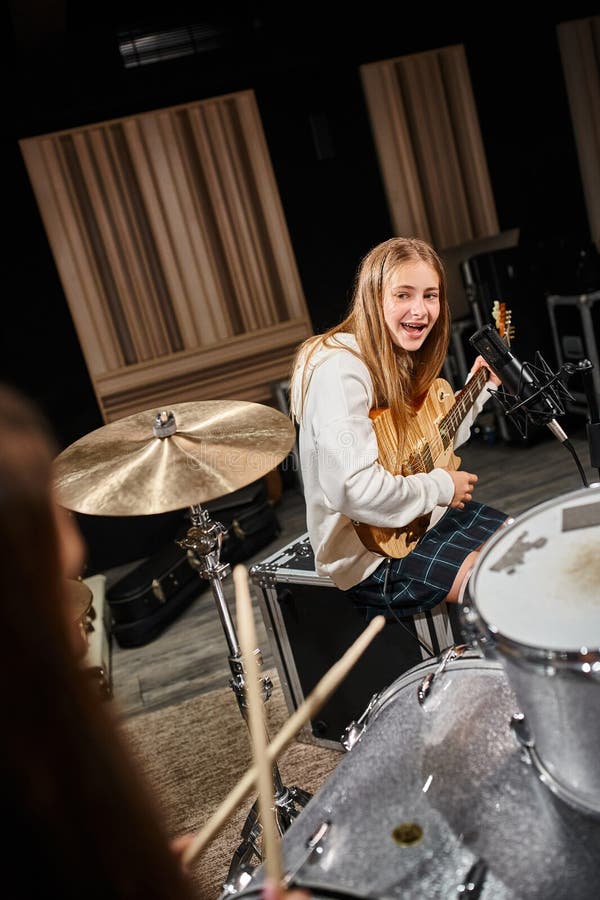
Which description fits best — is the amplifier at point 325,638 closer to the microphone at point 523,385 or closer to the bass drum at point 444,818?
the microphone at point 523,385

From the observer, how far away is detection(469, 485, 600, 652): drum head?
1.01m

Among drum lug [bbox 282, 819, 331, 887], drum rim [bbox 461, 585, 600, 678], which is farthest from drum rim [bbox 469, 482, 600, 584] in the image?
drum lug [bbox 282, 819, 331, 887]

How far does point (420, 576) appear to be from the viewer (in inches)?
74.2

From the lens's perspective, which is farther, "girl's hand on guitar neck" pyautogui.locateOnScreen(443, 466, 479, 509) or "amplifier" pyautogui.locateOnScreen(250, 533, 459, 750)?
"amplifier" pyautogui.locateOnScreen(250, 533, 459, 750)

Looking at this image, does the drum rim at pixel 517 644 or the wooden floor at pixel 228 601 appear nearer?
the drum rim at pixel 517 644

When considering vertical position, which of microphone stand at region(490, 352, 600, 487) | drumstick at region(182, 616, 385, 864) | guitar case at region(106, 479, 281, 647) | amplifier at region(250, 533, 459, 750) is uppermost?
microphone stand at region(490, 352, 600, 487)

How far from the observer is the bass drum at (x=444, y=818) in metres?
0.98

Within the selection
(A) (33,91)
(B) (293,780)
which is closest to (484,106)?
(A) (33,91)

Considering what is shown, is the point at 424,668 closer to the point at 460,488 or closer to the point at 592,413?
the point at 460,488

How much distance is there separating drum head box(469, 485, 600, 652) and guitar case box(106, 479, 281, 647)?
2259 millimetres

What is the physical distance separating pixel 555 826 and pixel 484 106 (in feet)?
17.9

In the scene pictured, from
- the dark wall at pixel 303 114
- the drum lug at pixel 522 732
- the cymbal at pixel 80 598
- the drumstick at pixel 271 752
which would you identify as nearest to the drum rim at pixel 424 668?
the drum lug at pixel 522 732

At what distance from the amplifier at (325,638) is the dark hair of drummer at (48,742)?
1501mm

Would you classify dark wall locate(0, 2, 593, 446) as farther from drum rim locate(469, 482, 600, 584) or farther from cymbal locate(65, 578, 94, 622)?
drum rim locate(469, 482, 600, 584)
